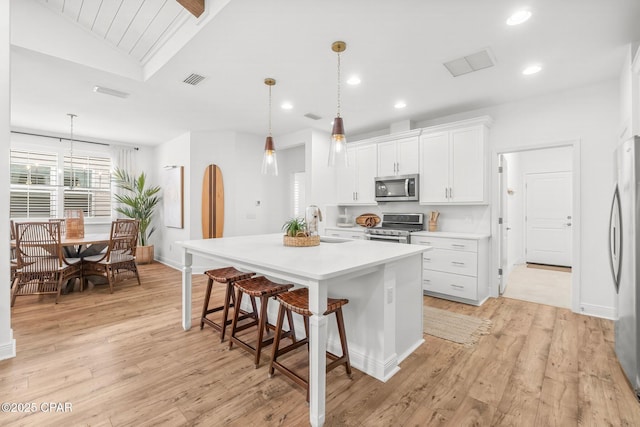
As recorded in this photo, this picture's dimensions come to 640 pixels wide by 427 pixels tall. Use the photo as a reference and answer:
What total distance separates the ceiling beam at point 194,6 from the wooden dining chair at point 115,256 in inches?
125

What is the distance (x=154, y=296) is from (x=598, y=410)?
4543 millimetres

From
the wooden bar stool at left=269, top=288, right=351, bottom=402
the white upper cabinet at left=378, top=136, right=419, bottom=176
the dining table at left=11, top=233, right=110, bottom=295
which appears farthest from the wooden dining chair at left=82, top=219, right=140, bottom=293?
the white upper cabinet at left=378, top=136, right=419, bottom=176

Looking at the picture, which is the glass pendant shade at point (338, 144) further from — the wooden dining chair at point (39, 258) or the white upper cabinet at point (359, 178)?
the wooden dining chair at point (39, 258)

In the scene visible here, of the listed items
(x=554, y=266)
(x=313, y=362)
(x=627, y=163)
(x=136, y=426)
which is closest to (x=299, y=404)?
(x=313, y=362)

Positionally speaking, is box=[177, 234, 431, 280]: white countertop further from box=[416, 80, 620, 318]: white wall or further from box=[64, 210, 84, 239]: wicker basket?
box=[64, 210, 84, 239]: wicker basket

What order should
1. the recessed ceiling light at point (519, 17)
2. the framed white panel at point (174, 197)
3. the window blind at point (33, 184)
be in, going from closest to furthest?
the recessed ceiling light at point (519, 17) < the window blind at point (33, 184) < the framed white panel at point (174, 197)

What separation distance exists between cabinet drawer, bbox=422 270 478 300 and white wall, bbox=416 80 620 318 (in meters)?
1.13

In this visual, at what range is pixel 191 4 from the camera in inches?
87.4

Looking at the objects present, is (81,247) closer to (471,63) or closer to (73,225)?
(73,225)

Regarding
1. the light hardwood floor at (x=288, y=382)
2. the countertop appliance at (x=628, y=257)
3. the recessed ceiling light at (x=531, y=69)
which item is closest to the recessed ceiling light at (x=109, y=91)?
the light hardwood floor at (x=288, y=382)

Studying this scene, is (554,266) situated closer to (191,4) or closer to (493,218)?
(493,218)

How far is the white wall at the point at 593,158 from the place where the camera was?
3182mm

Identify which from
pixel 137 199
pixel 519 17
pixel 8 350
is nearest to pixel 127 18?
pixel 8 350

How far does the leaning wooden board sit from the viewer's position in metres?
5.45
